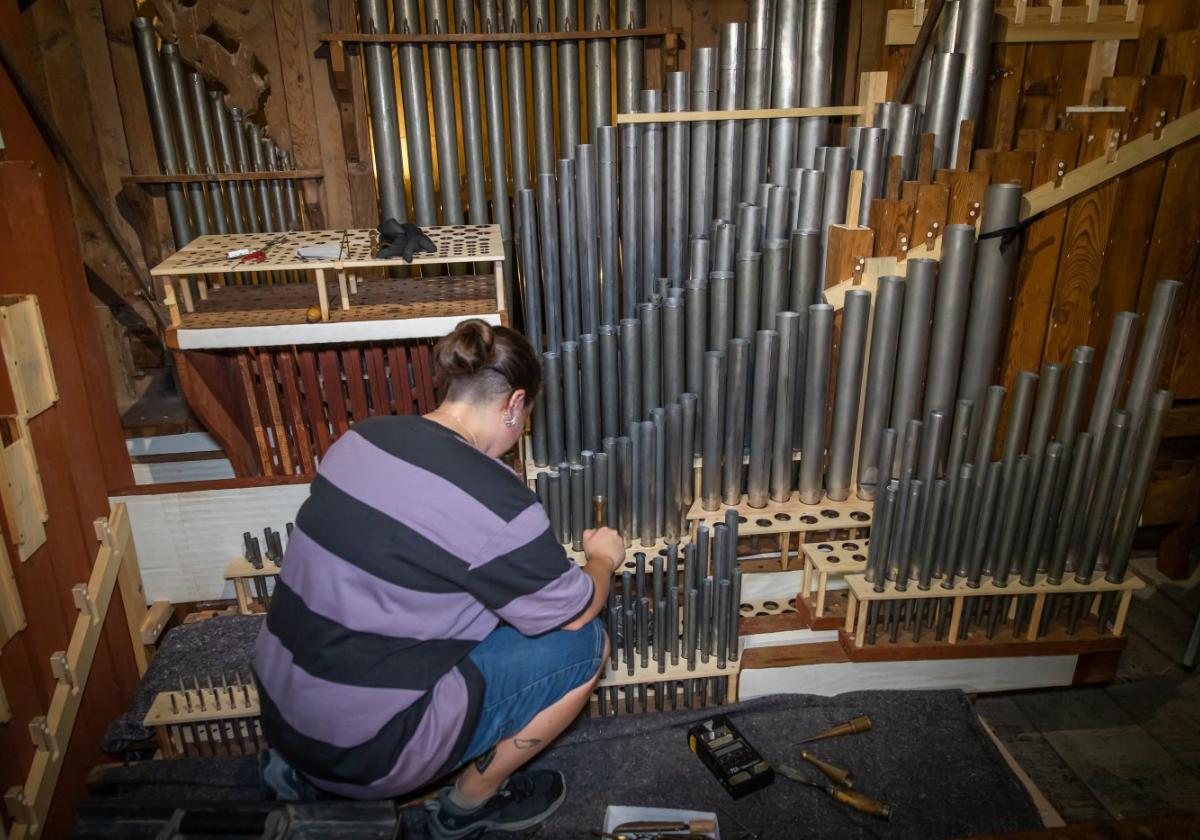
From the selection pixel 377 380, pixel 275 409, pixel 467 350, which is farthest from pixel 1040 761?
pixel 275 409

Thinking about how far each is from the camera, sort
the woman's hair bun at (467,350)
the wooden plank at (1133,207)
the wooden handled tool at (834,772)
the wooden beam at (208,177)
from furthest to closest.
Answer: the wooden beam at (208,177) < the wooden plank at (1133,207) < the wooden handled tool at (834,772) < the woman's hair bun at (467,350)

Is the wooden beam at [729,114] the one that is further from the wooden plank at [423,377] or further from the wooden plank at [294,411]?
the wooden plank at [294,411]

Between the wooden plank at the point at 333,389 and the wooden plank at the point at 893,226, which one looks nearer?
the wooden plank at the point at 893,226

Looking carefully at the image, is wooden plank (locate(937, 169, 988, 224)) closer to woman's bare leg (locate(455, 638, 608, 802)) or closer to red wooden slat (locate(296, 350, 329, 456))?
woman's bare leg (locate(455, 638, 608, 802))

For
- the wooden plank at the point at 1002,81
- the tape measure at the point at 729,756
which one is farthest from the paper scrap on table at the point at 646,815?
the wooden plank at the point at 1002,81

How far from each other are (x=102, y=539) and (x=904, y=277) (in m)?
2.65

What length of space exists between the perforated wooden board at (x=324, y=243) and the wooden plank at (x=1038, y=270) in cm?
161

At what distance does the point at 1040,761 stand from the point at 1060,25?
2.34m

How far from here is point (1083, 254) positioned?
2.51 meters

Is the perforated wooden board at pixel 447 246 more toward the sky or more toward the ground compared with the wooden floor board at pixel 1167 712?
more toward the sky

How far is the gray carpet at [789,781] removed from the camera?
2.19 meters

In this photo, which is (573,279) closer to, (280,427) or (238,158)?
(280,427)

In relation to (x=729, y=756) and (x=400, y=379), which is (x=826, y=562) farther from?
(x=400, y=379)

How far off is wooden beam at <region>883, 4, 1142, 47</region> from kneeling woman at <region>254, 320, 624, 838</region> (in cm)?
195
